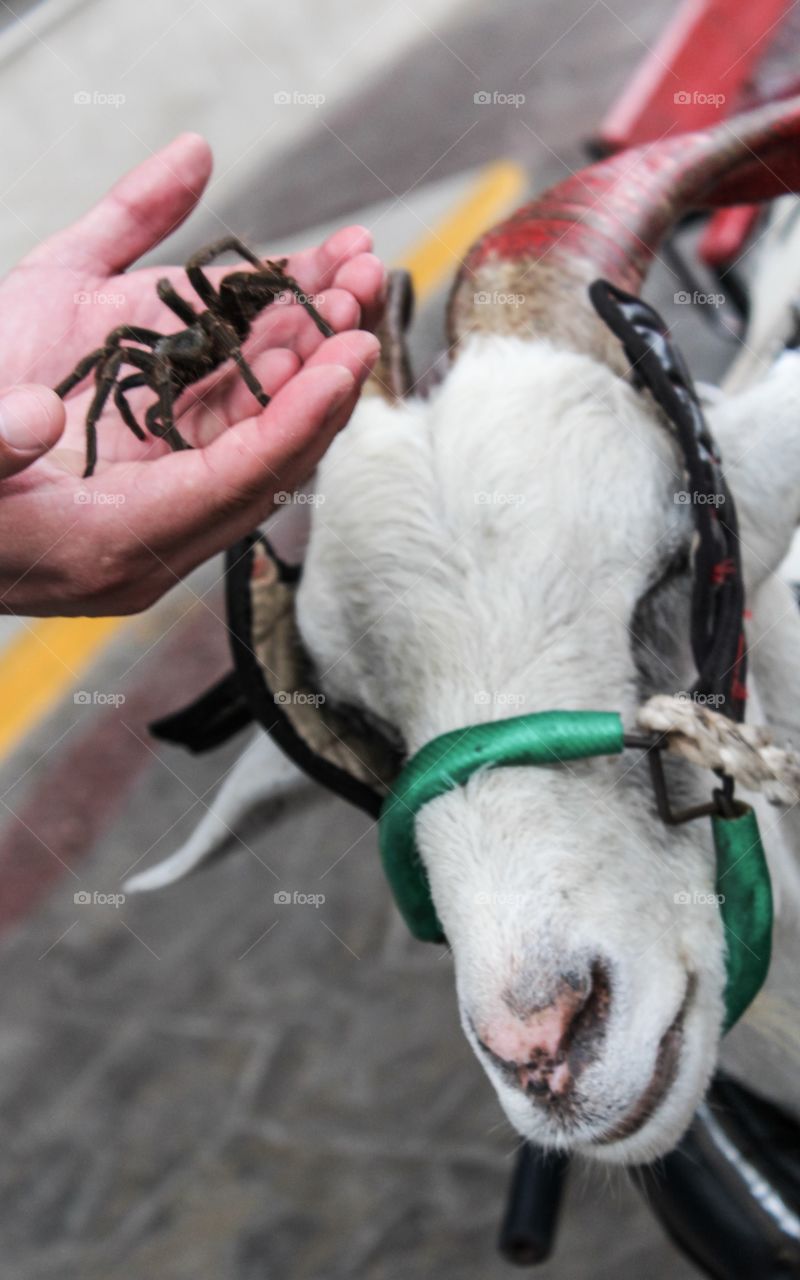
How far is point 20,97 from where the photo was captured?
253 inches

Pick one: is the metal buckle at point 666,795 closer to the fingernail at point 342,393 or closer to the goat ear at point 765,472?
the goat ear at point 765,472

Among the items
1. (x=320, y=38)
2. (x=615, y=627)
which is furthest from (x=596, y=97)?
(x=615, y=627)

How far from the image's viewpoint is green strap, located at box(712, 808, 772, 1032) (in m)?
1.67

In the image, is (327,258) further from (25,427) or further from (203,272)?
(25,427)

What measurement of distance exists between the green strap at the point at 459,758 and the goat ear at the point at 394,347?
2.06ft

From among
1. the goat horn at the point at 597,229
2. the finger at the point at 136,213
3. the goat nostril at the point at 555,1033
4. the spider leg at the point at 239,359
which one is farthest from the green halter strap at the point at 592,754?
the finger at the point at 136,213

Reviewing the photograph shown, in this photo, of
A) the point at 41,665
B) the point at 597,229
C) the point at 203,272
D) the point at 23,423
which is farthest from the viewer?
the point at 41,665

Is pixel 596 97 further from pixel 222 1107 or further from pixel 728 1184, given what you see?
pixel 728 1184

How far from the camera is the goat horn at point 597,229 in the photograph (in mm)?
1997

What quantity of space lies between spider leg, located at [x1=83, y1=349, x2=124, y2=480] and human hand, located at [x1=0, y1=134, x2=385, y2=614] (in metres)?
0.03

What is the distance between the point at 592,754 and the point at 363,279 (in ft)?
2.36

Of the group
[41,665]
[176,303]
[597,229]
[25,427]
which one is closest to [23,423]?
[25,427]

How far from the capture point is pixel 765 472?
6.26ft

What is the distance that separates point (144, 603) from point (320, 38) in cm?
735
